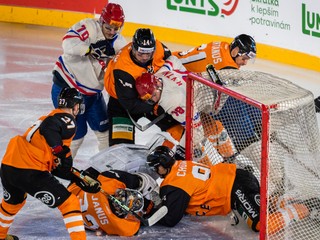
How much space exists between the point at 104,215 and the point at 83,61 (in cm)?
147

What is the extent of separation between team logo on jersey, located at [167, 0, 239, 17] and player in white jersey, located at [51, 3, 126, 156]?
343 cm

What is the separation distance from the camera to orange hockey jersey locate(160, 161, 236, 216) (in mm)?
5152

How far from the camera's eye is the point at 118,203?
16.2 feet

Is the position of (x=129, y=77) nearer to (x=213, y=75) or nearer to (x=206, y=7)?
(x=213, y=75)

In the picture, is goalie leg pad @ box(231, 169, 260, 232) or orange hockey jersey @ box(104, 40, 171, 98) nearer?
goalie leg pad @ box(231, 169, 260, 232)

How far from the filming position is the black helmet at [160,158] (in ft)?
17.0

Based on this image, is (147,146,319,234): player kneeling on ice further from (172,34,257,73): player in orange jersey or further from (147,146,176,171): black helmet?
(172,34,257,73): player in orange jersey

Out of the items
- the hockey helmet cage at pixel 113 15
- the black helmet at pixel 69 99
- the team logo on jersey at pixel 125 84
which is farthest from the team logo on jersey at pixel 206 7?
the black helmet at pixel 69 99

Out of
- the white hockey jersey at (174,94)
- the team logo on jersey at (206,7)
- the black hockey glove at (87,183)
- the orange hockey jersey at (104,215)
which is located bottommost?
the team logo on jersey at (206,7)

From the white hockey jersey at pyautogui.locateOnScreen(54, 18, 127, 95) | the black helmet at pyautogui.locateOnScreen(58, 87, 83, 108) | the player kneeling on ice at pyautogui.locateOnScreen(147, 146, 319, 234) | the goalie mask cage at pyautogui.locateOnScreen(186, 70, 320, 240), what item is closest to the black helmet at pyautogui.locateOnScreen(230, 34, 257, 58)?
the goalie mask cage at pyautogui.locateOnScreen(186, 70, 320, 240)

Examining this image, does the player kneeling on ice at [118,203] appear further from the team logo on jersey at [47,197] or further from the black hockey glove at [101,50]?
the black hockey glove at [101,50]

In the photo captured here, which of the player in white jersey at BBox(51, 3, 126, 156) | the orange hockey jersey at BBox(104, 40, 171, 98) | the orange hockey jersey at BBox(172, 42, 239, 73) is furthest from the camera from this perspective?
the orange hockey jersey at BBox(172, 42, 239, 73)

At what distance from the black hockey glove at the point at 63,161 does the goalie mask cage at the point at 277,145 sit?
1041 mm

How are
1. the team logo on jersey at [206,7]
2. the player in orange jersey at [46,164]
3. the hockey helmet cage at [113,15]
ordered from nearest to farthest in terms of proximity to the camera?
1. the player in orange jersey at [46,164]
2. the hockey helmet cage at [113,15]
3. the team logo on jersey at [206,7]
